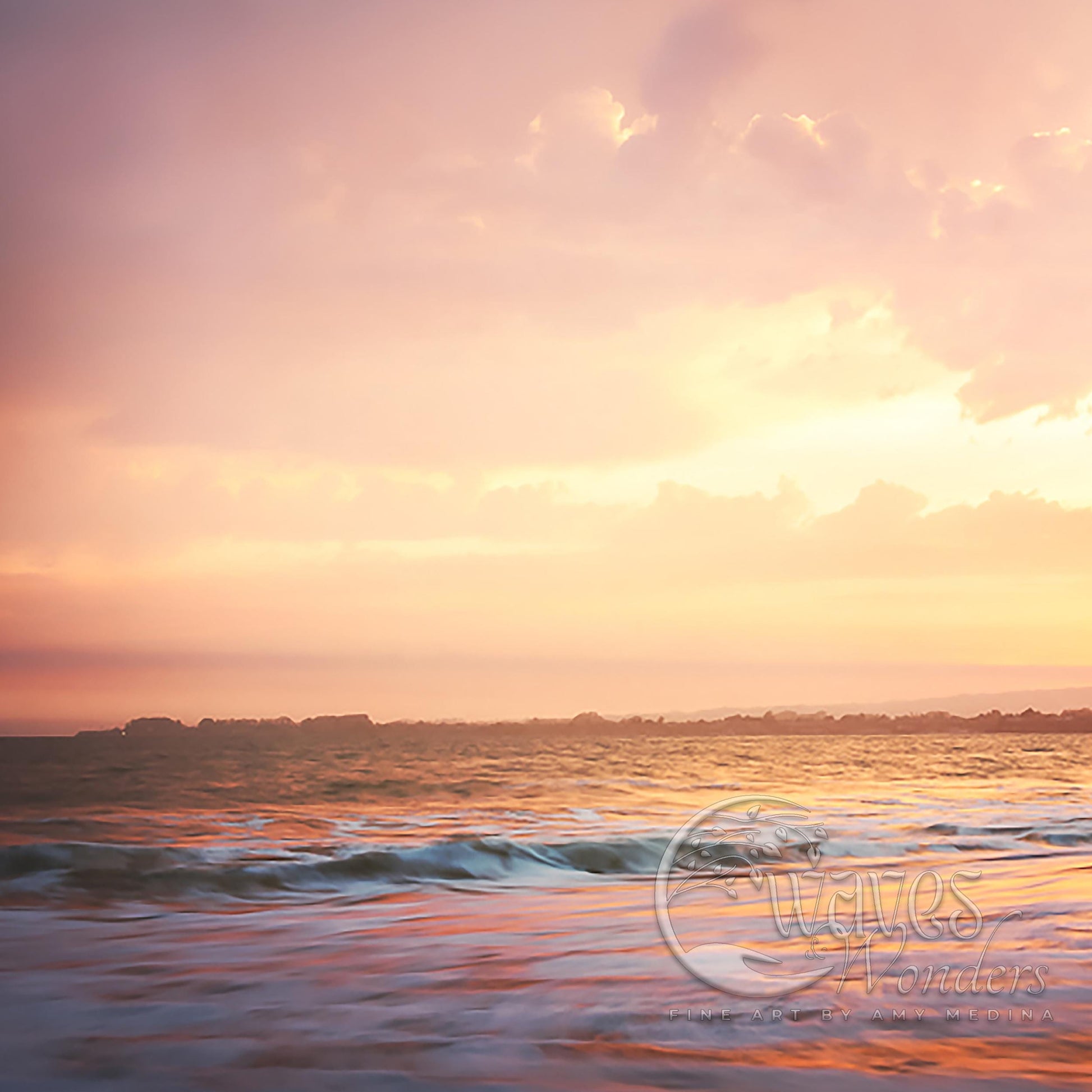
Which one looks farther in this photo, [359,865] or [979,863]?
[359,865]

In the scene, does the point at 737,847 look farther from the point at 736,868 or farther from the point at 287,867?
the point at 287,867

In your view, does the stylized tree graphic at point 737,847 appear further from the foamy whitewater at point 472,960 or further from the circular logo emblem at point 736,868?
the foamy whitewater at point 472,960

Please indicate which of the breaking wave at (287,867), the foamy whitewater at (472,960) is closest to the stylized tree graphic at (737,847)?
the foamy whitewater at (472,960)

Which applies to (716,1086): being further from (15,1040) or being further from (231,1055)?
(15,1040)

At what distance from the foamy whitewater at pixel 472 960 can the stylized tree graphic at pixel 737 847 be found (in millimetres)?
363

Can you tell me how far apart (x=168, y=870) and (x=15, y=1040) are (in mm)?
6735

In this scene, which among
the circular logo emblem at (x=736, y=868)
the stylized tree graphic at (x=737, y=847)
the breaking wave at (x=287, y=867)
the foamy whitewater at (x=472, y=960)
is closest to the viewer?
the foamy whitewater at (x=472, y=960)

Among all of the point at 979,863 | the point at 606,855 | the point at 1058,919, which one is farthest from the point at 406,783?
the point at 1058,919

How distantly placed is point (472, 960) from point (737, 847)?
6.62 meters

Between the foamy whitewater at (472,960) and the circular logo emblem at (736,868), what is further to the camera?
the circular logo emblem at (736,868)

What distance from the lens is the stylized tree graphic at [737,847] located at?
948cm

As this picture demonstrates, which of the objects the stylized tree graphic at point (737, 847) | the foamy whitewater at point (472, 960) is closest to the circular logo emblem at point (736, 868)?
the stylized tree graphic at point (737, 847)

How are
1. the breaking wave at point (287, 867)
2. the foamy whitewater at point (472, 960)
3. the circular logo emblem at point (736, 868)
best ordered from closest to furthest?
the foamy whitewater at point (472, 960) → the circular logo emblem at point (736, 868) → the breaking wave at point (287, 867)

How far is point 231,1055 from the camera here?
412 centimetres
